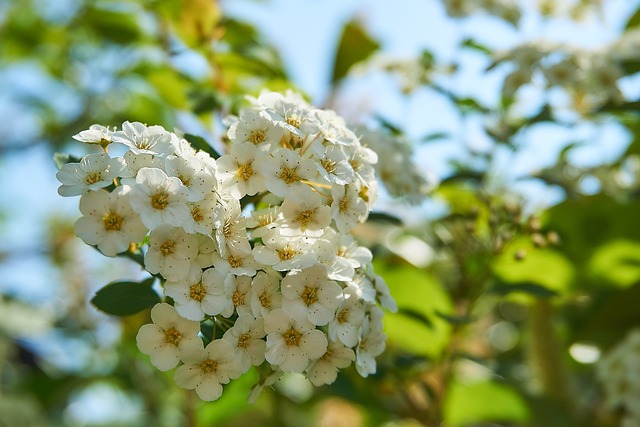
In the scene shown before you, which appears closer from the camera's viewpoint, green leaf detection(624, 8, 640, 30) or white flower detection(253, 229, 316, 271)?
white flower detection(253, 229, 316, 271)

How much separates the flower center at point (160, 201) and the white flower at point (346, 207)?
18 cm

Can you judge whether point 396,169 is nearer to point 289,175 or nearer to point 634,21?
point 289,175

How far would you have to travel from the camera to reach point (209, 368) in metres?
0.72

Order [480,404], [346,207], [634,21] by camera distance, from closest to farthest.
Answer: [346,207] < [480,404] < [634,21]

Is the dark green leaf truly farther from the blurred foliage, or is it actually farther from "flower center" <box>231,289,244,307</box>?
"flower center" <box>231,289,244,307</box>

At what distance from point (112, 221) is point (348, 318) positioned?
261 mm

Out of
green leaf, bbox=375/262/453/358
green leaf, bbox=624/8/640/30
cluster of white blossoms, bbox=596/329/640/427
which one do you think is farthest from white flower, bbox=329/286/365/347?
green leaf, bbox=624/8/640/30

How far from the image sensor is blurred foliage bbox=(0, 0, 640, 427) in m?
1.33

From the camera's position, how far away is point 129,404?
6.92ft

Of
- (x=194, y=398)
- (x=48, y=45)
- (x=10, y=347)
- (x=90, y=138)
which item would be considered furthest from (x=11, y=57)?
(x=90, y=138)

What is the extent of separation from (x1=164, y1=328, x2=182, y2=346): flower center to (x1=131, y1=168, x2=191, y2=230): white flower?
0.37 feet

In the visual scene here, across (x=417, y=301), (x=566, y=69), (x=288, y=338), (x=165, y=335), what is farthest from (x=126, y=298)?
(x=566, y=69)

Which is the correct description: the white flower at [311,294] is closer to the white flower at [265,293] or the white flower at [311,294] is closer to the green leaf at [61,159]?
the white flower at [265,293]

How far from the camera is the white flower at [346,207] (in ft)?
2.55
